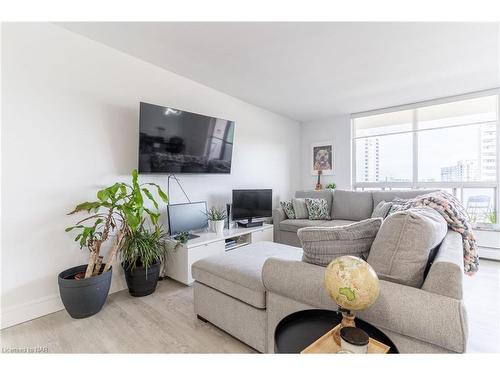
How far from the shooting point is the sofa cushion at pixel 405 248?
1.07m

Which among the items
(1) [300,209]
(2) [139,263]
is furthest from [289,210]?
(2) [139,263]

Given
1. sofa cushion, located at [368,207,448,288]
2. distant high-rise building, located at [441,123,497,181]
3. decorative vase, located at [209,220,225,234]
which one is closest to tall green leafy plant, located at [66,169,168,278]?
decorative vase, located at [209,220,225,234]

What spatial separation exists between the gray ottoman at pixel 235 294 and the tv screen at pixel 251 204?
61.6 inches

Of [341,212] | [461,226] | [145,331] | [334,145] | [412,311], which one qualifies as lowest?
[145,331]

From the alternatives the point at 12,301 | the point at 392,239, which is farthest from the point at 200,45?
the point at 12,301

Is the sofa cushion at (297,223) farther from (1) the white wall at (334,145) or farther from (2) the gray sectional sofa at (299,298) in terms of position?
(2) the gray sectional sofa at (299,298)

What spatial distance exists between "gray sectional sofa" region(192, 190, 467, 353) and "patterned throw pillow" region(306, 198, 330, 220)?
185 cm

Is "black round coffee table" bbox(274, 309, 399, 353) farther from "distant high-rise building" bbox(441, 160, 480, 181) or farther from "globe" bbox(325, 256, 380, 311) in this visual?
"distant high-rise building" bbox(441, 160, 480, 181)

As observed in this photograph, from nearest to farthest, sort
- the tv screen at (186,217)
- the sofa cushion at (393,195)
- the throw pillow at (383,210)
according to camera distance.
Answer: the tv screen at (186,217) < the throw pillow at (383,210) < the sofa cushion at (393,195)

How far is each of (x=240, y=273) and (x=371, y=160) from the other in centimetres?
396

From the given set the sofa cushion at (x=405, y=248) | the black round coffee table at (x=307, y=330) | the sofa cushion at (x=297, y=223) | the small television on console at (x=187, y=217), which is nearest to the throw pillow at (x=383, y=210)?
the sofa cushion at (x=297, y=223)

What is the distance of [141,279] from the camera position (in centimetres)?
220

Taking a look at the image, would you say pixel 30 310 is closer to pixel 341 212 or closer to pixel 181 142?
pixel 181 142
